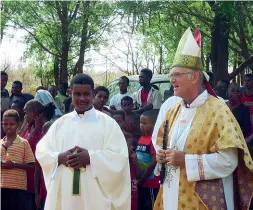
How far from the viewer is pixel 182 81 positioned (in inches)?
171

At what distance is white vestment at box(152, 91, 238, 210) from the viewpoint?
415 cm

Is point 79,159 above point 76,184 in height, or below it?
above

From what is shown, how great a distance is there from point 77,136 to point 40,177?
177cm

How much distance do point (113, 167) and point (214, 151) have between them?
97 cm

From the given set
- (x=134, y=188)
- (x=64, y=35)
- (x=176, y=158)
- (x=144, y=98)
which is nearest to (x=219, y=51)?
(x=144, y=98)

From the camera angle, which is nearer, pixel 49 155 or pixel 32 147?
pixel 49 155

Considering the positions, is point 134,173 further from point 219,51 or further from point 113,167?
point 219,51

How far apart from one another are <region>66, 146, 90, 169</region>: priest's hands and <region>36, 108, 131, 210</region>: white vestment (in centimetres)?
5

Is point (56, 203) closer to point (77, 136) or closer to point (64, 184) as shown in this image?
point (64, 184)

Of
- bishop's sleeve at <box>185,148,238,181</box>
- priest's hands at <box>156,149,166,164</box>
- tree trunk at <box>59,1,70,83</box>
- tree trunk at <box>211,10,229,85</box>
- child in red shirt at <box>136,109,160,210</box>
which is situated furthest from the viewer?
tree trunk at <box>59,1,70,83</box>

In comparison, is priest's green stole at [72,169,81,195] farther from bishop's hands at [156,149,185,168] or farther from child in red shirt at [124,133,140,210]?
child in red shirt at [124,133,140,210]

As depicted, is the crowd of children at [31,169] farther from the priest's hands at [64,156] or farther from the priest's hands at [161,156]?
the priest's hands at [161,156]

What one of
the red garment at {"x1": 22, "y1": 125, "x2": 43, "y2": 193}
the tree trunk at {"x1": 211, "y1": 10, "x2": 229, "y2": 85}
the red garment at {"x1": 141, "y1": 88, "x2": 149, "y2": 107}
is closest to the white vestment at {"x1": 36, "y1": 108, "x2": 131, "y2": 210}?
the red garment at {"x1": 22, "y1": 125, "x2": 43, "y2": 193}

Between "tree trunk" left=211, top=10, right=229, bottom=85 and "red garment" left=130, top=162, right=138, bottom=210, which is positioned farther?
"tree trunk" left=211, top=10, right=229, bottom=85
